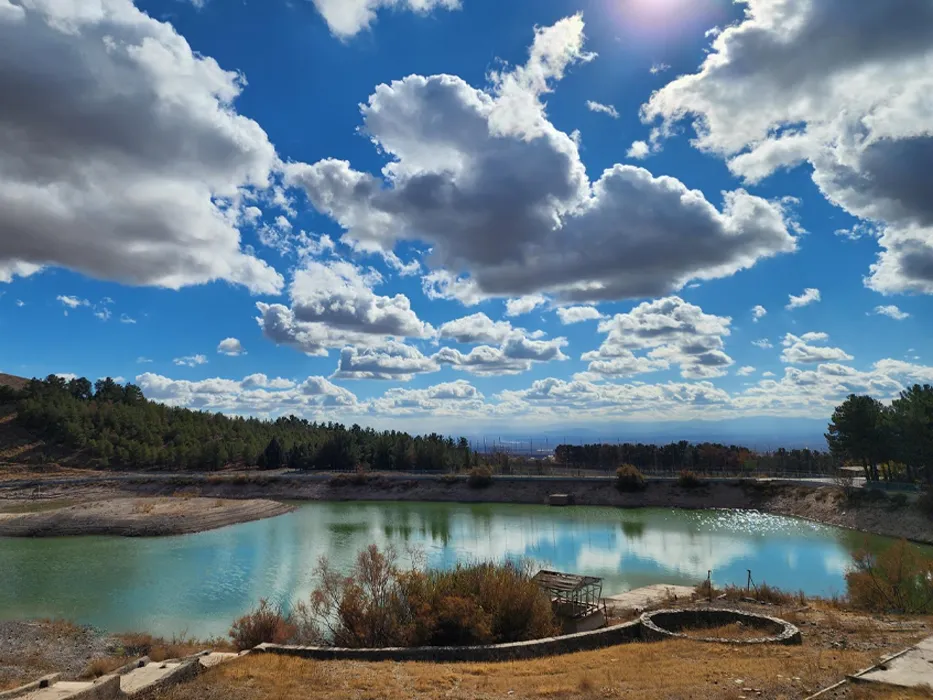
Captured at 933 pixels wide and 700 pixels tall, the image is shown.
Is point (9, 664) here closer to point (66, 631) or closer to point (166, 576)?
point (66, 631)

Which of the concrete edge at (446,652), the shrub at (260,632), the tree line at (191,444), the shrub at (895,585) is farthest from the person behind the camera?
the tree line at (191,444)

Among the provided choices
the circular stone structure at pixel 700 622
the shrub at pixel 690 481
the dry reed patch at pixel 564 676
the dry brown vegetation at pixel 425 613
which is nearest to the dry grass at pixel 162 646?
the dry brown vegetation at pixel 425 613

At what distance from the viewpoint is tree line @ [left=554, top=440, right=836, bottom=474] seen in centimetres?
11638

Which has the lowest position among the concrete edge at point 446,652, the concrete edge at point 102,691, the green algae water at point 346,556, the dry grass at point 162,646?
the green algae water at point 346,556

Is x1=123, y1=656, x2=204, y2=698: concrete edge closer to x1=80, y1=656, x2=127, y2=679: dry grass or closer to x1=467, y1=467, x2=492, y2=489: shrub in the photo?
x1=80, y1=656, x2=127, y2=679: dry grass

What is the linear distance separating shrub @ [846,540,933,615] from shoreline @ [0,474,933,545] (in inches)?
1137

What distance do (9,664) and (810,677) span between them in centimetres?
2669

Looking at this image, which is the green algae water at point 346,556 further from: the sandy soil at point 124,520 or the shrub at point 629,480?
the shrub at point 629,480

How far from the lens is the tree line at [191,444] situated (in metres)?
133

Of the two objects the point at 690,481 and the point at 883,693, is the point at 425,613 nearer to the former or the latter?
the point at 883,693

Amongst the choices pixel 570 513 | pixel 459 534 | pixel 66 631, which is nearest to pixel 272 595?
pixel 66 631

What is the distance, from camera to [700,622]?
2300 centimetres

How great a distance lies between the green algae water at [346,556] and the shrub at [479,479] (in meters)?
19.0

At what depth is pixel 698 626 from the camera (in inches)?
901
